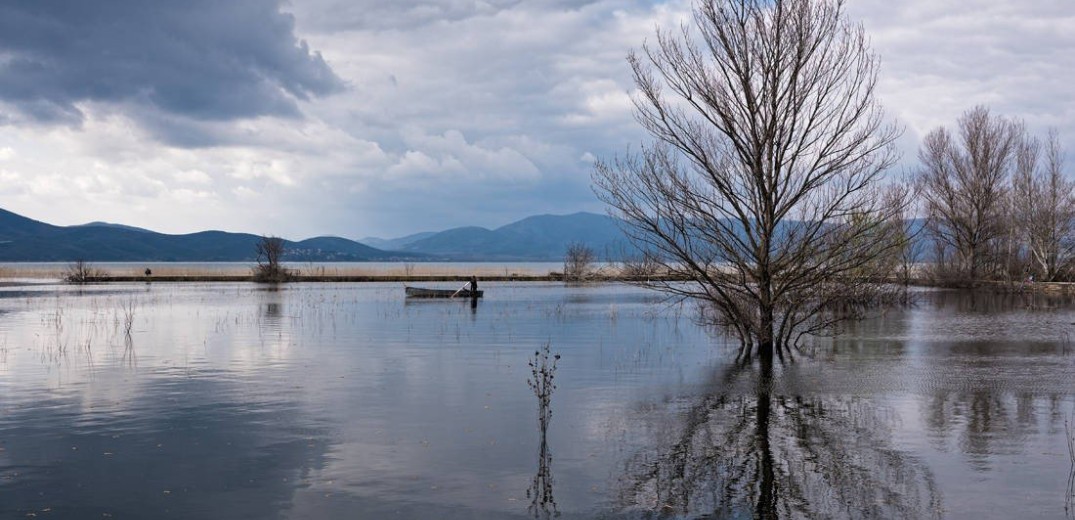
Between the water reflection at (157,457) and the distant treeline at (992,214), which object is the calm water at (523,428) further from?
the distant treeline at (992,214)

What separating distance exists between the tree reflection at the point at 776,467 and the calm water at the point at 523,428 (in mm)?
51

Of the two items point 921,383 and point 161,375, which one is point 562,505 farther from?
point 161,375

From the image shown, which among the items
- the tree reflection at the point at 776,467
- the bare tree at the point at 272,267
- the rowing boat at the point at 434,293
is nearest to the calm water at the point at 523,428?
the tree reflection at the point at 776,467

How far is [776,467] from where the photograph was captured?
12195 mm

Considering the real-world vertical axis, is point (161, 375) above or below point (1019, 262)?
below

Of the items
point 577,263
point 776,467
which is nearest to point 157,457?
point 776,467

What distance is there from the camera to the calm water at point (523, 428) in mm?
10727

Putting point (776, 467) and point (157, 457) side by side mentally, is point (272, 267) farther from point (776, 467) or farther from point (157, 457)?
point (776, 467)

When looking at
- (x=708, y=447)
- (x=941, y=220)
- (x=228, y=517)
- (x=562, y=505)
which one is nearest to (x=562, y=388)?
(x=708, y=447)

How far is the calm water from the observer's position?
1073cm

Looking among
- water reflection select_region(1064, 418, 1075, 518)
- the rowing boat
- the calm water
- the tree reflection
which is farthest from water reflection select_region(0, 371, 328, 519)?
the rowing boat

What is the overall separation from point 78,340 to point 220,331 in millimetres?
5348

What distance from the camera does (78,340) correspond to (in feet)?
98.3

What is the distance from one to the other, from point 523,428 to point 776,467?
4.79 metres
